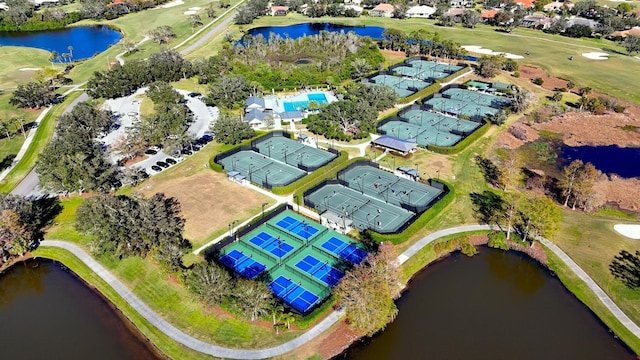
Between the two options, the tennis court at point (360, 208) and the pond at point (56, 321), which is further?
the tennis court at point (360, 208)

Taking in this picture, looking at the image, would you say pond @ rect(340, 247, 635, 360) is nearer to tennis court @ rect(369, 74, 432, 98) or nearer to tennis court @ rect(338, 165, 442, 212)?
tennis court @ rect(338, 165, 442, 212)

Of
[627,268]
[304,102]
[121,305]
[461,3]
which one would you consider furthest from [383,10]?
[121,305]

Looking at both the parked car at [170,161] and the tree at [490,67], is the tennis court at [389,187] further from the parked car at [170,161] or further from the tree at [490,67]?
the tree at [490,67]

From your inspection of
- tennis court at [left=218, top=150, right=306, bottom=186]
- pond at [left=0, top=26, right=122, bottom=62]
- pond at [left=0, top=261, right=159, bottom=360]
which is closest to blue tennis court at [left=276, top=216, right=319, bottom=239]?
tennis court at [left=218, top=150, right=306, bottom=186]

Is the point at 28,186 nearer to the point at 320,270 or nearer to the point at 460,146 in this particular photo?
the point at 320,270

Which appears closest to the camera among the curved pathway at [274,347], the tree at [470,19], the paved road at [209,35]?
the curved pathway at [274,347]

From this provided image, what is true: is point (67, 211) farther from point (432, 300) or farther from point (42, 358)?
point (432, 300)

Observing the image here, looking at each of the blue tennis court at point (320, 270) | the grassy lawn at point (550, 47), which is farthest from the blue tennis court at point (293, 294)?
the grassy lawn at point (550, 47)
